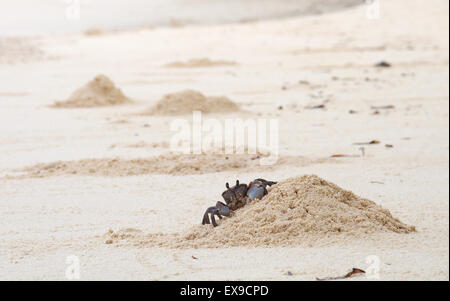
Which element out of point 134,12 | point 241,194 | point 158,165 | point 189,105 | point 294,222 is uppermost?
point 134,12

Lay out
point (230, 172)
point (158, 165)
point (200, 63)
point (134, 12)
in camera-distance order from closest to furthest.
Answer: point (230, 172)
point (158, 165)
point (200, 63)
point (134, 12)

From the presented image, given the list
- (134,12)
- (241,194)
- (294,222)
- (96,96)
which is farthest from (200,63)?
(134,12)

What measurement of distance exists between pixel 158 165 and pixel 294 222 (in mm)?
1859

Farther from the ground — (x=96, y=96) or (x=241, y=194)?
(x=96, y=96)

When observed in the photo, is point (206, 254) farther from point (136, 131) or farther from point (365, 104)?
point (365, 104)

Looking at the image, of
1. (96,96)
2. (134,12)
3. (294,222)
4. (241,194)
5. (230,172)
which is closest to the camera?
(294,222)

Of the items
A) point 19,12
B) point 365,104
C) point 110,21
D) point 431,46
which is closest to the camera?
point 365,104

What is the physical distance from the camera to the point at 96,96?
7.89 metres

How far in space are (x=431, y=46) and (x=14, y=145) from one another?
9415mm

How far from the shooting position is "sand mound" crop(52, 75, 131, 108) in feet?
25.3

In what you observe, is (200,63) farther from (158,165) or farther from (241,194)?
(241,194)

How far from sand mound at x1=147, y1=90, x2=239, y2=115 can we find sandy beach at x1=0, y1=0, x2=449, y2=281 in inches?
0.9

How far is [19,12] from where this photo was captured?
95.7 ft

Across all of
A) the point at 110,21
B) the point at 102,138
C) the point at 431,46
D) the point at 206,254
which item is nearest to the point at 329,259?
the point at 206,254
